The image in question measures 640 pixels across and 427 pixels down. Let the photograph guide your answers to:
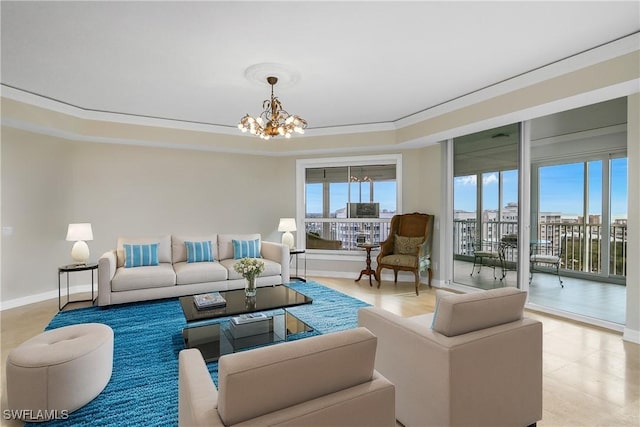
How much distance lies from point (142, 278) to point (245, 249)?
5.04 ft

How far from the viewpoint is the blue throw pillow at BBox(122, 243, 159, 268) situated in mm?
4598

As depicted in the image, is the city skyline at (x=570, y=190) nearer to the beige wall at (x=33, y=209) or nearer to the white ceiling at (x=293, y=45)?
the white ceiling at (x=293, y=45)

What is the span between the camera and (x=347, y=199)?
21.1ft

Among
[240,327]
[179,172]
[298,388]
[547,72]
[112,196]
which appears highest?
[547,72]

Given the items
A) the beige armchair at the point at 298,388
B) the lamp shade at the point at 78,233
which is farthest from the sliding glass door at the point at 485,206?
the lamp shade at the point at 78,233

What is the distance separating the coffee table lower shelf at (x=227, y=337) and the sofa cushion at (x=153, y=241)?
6.78 feet

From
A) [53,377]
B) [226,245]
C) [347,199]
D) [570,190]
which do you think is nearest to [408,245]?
[347,199]

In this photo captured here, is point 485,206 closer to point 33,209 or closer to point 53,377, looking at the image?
point 53,377

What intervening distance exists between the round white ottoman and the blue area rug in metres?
0.10

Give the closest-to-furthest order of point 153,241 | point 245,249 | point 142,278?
point 142,278 → point 153,241 → point 245,249

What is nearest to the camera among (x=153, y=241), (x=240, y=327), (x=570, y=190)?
(x=240, y=327)

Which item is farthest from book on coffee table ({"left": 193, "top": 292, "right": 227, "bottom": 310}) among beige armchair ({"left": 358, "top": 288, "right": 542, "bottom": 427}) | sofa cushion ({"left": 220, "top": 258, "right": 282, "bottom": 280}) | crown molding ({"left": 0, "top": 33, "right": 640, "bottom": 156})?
crown molding ({"left": 0, "top": 33, "right": 640, "bottom": 156})

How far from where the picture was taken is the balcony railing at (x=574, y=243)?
5266 millimetres

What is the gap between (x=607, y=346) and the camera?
10.3 feet
